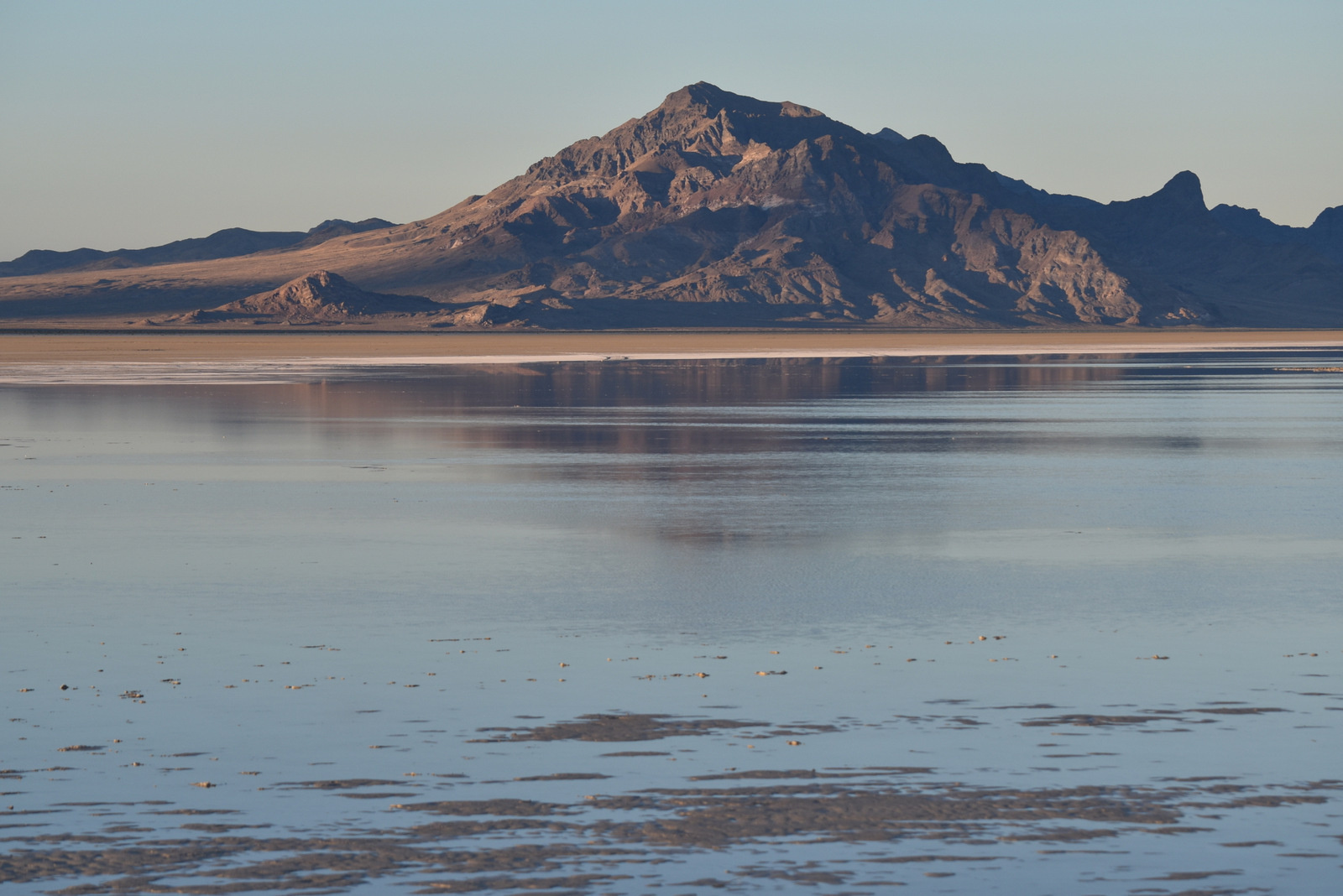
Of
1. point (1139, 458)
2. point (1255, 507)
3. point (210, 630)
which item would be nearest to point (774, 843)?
point (210, 630)

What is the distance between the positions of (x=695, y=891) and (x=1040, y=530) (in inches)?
569

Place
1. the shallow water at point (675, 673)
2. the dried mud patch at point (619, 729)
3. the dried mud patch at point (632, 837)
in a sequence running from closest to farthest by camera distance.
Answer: the dried mud patch at point (632, 837), the shallow water at point (675, 673), the dried mud patch at point (619, 729)

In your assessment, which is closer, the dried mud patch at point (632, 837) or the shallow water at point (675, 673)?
the dried mud patch at point (632, 837)

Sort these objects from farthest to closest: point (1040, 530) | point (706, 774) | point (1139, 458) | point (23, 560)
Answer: point (1139, 458) → point (1040, 530) → point (23, 560) → point (706, 774)

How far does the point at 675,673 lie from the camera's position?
44.4ft

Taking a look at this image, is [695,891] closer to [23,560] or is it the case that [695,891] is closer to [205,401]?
[23,560]

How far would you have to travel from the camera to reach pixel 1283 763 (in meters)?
10.7

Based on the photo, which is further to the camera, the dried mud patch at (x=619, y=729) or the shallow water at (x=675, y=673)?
the dried mud patch at (x=619, y=729)

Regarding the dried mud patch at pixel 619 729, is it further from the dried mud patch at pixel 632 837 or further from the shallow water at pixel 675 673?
the dried mud patch at pixel 632 837

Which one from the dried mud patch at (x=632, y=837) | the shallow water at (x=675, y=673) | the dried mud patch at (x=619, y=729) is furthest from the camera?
the dried mud patch at (x=619, y=729)

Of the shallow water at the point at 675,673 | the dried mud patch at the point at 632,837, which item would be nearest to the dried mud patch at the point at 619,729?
the shallow water at the point at 675,673

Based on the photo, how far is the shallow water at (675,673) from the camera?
9.12 meters

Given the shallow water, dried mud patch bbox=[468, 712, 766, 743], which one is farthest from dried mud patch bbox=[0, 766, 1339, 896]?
dried mud patch bbox=[468, 712, 766, 743]

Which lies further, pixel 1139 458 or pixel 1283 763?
pixel 1139 458
